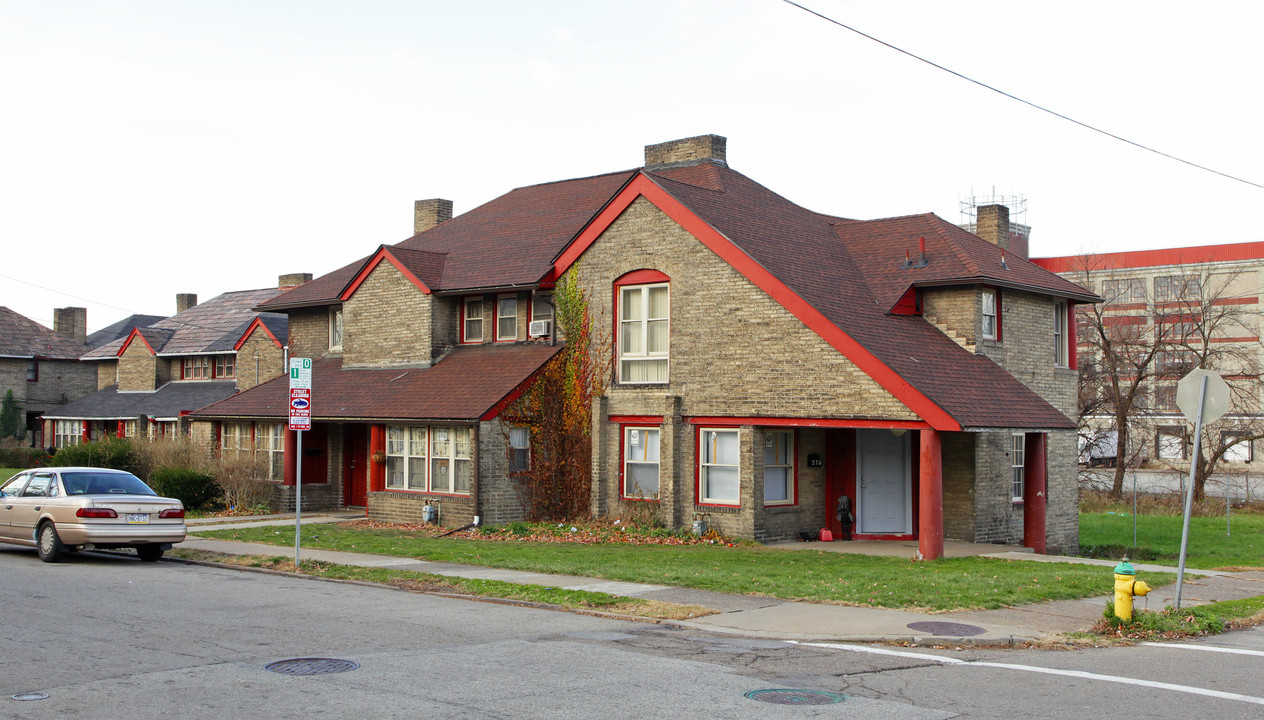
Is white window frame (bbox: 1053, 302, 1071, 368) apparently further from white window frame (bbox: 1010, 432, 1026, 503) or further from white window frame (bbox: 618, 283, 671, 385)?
white window frame (bbox: 618, 283, 671, 385)

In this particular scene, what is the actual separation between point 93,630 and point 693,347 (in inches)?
519

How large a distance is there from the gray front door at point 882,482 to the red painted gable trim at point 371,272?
11.4 metres

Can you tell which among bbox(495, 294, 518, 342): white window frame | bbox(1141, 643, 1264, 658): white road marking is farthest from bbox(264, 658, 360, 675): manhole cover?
bbox(495, 294, 518, 342): white window frame

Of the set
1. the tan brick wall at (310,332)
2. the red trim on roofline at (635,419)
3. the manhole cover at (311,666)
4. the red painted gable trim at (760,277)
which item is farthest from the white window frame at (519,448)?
the manhole cover at (311,666)

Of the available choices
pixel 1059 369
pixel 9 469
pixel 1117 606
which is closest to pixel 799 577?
pixel 1117 606

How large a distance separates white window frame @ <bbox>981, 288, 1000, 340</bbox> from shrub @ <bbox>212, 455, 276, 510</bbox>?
1805 cm

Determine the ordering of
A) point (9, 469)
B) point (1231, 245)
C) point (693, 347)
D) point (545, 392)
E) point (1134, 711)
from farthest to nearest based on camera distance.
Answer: point (1231, 245) < point (9, 469) < point (545, 392) < point (693, 347) < point (1134, 711)

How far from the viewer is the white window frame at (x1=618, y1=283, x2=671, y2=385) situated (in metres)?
22.8

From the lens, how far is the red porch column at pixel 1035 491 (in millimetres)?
21859

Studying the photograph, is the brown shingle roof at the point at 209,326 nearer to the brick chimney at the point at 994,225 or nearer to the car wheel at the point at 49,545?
the car wheel at the point at 49,545

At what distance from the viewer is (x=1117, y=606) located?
38.8 feet

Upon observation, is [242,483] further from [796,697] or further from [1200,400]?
[1200,400]

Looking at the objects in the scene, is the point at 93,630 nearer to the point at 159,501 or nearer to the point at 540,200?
the point at 159,501

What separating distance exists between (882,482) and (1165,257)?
178ft
